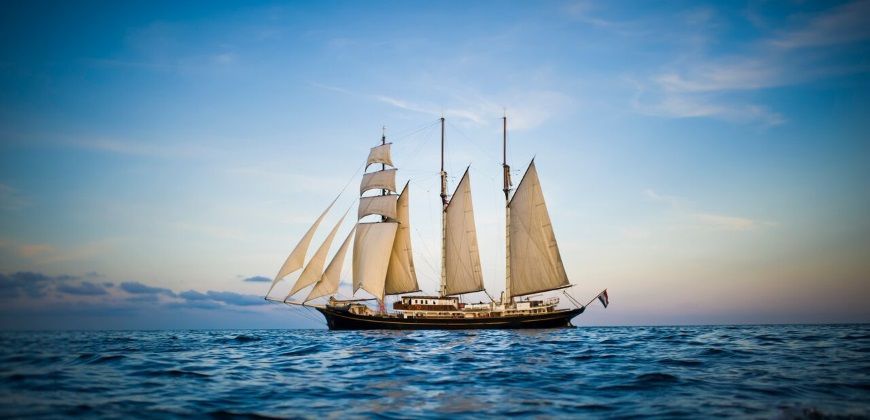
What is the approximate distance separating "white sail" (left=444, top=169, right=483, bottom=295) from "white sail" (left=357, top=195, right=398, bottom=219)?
28.8 ft

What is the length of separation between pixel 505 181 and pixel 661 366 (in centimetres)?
5674

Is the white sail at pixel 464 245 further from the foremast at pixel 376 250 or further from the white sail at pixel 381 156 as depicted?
the white sail at pixel 381 156

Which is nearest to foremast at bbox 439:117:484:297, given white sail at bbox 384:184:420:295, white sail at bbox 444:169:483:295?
white sail at bbox 444:169:483:295

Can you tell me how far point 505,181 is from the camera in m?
77.4

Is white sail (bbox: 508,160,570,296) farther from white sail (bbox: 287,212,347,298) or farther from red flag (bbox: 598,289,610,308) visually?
white sail (bbox: 287,212,347,298)

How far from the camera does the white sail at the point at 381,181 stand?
75.5 m

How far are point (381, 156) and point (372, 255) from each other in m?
17.4

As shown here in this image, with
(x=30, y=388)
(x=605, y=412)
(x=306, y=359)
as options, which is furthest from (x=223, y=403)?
Result: (x=306, y=359)

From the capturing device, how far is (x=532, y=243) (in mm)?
65750

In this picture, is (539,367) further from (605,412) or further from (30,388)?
(30,388)

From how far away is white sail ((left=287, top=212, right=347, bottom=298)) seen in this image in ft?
204

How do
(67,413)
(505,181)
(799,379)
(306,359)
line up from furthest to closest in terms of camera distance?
(505,181)
(306,359)
(799,379)
(67,413)

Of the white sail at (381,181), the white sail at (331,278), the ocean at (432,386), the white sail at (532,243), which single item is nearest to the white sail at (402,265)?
the white sail at (381,181)

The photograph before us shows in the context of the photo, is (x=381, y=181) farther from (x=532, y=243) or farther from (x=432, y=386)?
(x=432, y=386)
